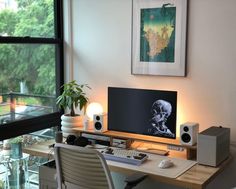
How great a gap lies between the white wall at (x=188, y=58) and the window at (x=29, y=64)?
0.60ft

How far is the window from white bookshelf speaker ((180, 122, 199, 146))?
4.75ft

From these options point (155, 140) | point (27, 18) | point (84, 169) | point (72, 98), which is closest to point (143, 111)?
point (155, 140)

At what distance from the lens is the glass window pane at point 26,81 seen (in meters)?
3.32

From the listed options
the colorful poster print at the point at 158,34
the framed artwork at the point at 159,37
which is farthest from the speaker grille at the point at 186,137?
the colorful poster print at the point at 158,34

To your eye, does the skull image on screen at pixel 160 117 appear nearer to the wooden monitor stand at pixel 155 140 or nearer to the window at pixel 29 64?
the wooden monitor stand at pixel 155 140

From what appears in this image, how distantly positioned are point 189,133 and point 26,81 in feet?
5.32

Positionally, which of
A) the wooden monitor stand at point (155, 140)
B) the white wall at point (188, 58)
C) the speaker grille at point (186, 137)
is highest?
the white wall at point (188, 58)

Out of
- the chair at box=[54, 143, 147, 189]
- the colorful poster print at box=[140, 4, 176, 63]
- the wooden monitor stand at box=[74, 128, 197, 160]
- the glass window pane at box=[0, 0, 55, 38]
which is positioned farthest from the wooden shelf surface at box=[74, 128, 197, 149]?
the glass window pane at box=[0, 0, 55, 38]

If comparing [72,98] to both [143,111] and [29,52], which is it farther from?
[143,111]

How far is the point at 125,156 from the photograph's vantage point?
2.83 meters

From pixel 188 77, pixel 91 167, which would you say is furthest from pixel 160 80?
pixel 91 167

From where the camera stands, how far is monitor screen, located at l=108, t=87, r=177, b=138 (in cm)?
298

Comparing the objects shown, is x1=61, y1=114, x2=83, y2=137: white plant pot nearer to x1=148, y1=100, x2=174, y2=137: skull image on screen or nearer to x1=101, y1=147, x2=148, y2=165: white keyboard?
x1=101, y1=147, x2=148, y2=165: white keyboard

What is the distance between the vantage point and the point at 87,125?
3.40 metres
